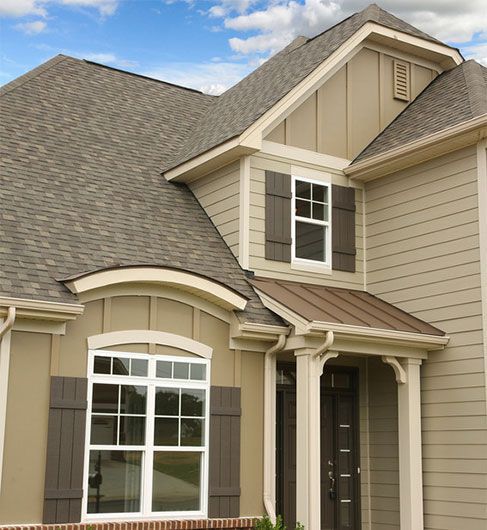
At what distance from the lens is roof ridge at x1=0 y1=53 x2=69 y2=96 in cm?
1450

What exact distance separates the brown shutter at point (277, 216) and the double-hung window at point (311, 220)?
0.46 ft

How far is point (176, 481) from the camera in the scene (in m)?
10.5

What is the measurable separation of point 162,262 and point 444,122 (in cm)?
456

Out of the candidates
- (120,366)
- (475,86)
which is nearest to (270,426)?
(120,366)

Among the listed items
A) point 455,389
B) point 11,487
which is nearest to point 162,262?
point 11,487

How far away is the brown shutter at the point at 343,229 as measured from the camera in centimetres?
1291

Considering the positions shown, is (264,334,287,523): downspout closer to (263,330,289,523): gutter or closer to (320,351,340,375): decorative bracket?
(263,330,289,523): gutter

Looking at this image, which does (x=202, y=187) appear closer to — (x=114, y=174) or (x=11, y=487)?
(x=114, y=174)

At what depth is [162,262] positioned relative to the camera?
1144 cm

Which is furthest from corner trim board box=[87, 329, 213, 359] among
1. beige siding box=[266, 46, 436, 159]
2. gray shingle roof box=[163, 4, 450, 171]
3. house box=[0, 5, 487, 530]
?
beige siding box=[266, 46, 436, 159]

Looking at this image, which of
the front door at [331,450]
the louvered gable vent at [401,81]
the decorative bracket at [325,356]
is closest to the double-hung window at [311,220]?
the front door at [331,450]

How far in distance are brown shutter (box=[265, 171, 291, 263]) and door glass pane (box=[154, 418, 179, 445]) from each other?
296cm

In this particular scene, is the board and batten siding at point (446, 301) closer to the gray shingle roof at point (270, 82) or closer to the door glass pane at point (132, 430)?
the gray shingle roof at point (270, 82)

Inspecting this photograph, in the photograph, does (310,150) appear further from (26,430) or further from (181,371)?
(26,430)
